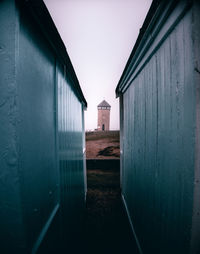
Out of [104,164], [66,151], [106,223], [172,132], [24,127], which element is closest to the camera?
[24,127]

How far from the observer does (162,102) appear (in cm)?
182

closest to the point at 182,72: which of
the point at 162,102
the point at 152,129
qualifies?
the point at 162,102

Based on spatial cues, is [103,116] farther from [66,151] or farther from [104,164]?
[66,151]

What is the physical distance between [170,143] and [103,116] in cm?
5327

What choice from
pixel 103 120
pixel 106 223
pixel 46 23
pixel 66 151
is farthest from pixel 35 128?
pixel 103 120

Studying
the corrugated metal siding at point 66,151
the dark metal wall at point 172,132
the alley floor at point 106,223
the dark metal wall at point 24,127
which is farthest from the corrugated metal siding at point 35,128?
the alley floor at point 106,223

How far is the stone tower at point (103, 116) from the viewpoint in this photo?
53812 mm

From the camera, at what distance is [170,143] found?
1585 millimetres

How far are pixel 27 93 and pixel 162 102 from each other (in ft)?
5.09

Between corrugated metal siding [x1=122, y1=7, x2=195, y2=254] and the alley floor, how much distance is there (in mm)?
1693

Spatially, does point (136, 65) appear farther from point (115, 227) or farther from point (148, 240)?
point (115, 227)

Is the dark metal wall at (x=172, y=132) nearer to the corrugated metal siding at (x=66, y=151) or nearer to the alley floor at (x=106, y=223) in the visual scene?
the corrugated metal siding at (x=66, y=151)

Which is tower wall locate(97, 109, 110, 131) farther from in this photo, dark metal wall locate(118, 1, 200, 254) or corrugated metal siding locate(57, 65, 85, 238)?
dark metal wall locate(118, 1, 200, 254)

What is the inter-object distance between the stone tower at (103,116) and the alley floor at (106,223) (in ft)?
152
